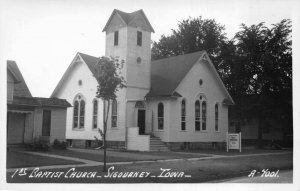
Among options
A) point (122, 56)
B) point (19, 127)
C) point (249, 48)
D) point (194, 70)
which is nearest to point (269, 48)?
point (249, 48)

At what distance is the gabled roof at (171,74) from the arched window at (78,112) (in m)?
5.91

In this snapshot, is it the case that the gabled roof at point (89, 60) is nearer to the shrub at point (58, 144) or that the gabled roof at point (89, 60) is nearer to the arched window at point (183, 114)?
the shrub at point (58, 144)

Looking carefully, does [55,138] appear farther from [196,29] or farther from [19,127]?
[196,29]

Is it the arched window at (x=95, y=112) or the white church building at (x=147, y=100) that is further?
the arched window at (x=95, y=112)

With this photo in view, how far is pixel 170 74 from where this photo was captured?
28359 mm

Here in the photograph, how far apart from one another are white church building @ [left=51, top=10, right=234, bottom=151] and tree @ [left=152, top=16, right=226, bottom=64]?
354 inches

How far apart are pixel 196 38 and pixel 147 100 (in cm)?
1368

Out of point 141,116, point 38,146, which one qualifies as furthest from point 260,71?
point 38,146

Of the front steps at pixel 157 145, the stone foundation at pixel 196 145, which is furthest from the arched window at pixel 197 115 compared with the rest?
the front steps at pixel 157 145

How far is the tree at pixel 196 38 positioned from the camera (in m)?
38.1

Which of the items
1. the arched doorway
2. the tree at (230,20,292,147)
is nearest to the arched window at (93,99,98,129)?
the arched doorway

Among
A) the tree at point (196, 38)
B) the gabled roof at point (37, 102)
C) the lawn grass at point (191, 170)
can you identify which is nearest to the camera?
the lawn grass at point (191, 170)

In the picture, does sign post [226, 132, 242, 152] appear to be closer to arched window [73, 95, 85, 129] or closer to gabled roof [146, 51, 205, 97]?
gabled roof [146, 51, 205, 97]
